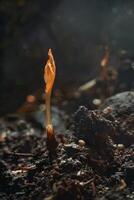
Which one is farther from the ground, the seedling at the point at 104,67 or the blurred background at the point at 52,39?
the blurred background at the point at 52,39

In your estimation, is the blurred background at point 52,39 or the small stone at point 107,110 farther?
the blurred background at point 52,39

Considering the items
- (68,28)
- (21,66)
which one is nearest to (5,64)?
(21,66)

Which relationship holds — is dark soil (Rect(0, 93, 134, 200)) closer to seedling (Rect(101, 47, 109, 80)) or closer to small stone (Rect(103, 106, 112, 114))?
small stone (Rect(103, 106, 112, 114))

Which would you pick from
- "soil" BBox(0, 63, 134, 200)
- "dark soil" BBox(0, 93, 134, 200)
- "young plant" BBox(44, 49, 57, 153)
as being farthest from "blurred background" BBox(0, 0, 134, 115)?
"young plant" BBox(44, 49, 57, 153)

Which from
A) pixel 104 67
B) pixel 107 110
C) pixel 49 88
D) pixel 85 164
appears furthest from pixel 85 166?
pixel 104 67

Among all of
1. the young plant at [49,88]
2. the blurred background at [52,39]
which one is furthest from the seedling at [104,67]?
the young plant at [49,88]

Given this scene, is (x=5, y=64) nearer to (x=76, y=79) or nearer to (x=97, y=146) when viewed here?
(x=76, y=79)

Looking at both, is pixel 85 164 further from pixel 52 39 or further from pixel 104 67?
pixel 52 39

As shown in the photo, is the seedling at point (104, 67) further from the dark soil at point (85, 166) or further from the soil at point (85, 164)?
the dark soil at point (85, 166)
